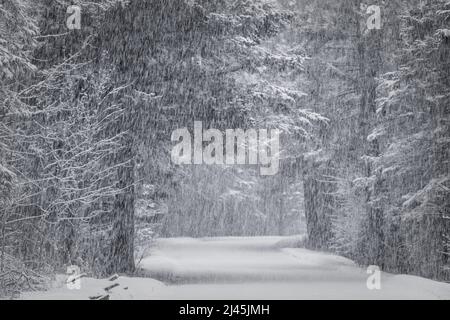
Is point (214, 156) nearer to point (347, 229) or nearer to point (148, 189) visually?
point (148, 189)

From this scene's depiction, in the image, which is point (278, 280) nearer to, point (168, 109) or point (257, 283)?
point (257, 283)

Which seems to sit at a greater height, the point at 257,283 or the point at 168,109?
the point at 168,109

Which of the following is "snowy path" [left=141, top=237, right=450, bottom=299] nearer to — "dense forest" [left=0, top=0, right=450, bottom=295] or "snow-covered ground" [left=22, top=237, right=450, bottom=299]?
"snow-covered ground" [left=22, top=237, right=450, bottom=299]

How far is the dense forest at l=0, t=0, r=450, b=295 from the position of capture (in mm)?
13320

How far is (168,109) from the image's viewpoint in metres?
18.7

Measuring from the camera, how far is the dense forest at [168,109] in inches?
524

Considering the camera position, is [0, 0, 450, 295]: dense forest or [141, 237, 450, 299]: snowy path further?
[141, 237, 450, 299]: snowy path

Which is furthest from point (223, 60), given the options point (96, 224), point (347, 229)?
point (347, 229)

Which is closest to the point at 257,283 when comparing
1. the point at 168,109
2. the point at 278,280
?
the point at 278,280

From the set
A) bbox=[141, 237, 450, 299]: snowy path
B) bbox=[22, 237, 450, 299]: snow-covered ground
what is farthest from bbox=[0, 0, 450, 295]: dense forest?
bbox=[141, 237, 450, 299]: snowy path

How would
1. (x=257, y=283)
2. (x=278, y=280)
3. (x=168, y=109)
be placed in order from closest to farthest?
(x=257, y=283) < (x=278, y=280) < (x=168, y=109)

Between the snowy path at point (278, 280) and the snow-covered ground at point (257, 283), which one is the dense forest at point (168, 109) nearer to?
the snow-covered ground at point (257, 283)

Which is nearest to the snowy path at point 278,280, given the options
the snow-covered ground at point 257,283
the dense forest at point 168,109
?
the snow-covered ground at point 257,283

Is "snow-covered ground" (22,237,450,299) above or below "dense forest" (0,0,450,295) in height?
below
